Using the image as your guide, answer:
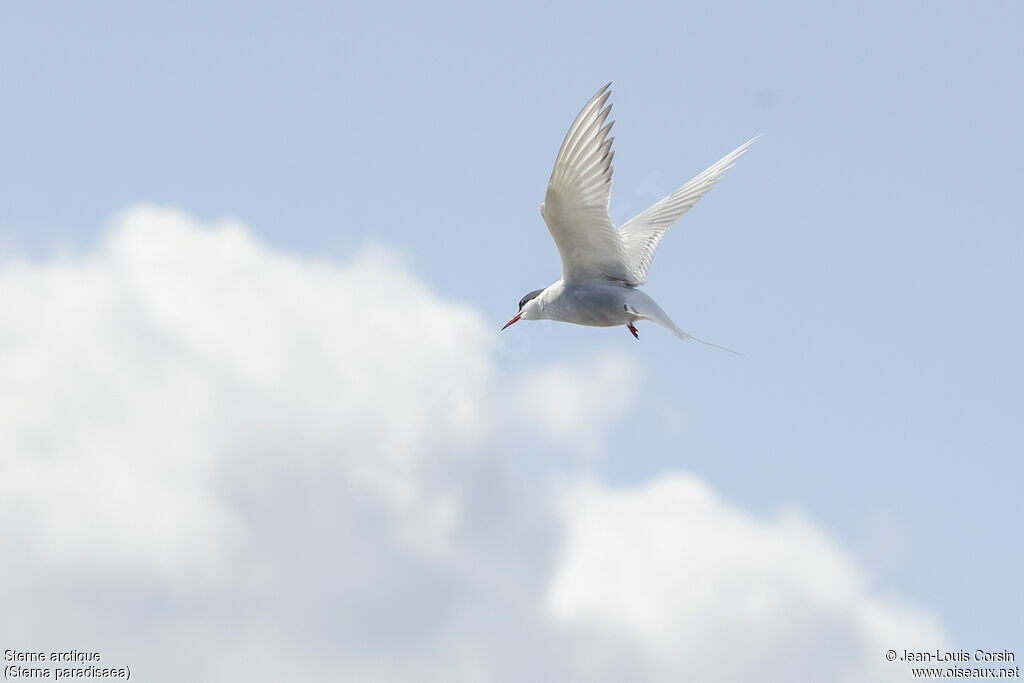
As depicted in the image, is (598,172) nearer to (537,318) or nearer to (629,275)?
(629,275)

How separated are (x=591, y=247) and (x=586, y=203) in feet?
3.11

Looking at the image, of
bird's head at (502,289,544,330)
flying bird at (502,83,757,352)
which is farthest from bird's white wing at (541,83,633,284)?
bird's head at (502,289,544,330)

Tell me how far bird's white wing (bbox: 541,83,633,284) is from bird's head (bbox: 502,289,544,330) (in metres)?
0.76

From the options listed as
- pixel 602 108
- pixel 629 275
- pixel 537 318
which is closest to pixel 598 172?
pixel 602 108

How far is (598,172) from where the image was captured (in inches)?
495

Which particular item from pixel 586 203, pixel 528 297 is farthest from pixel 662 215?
pixel 586 203

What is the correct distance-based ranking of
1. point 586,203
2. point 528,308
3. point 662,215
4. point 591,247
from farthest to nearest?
point 662,215 < point 528,308 < point 591,247 < point 586,203

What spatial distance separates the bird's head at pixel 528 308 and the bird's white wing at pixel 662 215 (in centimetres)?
151

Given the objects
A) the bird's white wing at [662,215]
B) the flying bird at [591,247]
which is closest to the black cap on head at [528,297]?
the flying bird at [591,247]

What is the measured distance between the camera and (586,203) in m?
13.0

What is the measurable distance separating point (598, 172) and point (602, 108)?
89 centimetres

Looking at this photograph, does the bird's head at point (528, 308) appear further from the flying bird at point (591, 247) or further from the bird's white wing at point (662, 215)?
the bird's white wing at point (662, 215)

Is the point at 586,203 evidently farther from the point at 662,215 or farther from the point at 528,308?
the point at 662,215

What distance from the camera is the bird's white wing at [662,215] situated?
52.5 ft
